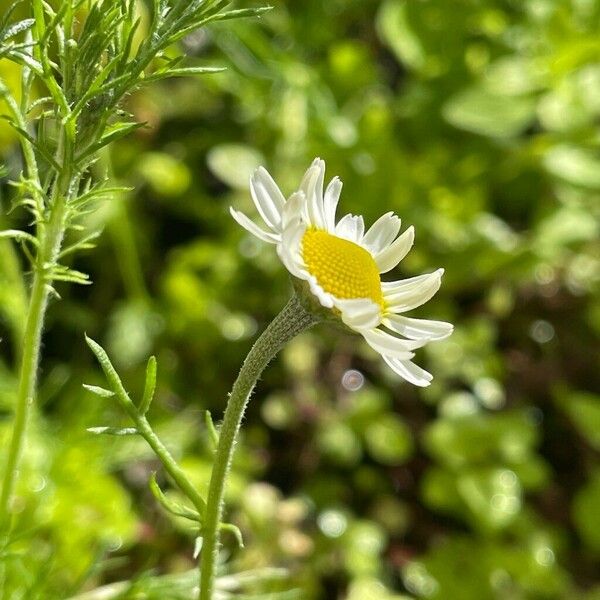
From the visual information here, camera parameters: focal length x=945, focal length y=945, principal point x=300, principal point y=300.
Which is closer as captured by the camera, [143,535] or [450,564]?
[143,535]

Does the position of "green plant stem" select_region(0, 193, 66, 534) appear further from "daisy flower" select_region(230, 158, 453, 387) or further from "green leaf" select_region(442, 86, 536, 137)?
"green leaf" select_region(442, 86, 536, 137)

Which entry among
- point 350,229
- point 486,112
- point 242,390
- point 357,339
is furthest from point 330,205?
point 486,112

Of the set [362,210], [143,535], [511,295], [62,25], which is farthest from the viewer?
[511,295]

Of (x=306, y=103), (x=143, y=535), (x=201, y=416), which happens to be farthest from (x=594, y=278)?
(x=143, y=535)

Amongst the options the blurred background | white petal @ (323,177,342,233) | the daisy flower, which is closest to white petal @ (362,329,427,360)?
the daisy flower

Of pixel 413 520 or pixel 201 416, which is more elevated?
pixel 201 416

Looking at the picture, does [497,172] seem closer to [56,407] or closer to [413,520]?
[413,520]

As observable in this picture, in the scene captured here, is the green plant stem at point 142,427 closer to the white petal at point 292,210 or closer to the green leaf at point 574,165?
the white petal at point 292,210

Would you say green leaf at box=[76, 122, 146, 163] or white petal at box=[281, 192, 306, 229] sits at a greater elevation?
green leaf at box=[76, 122, 146, 163]
